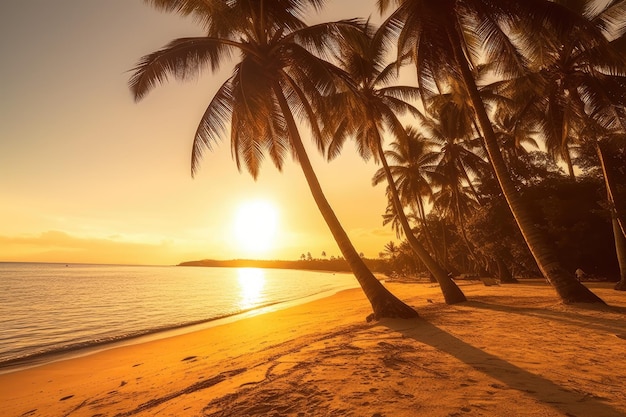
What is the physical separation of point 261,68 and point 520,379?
32.4 feet

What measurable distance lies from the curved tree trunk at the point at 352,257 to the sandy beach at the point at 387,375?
1.74ft

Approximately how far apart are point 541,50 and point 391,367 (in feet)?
39.6

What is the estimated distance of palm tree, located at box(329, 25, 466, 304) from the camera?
11.6 metres

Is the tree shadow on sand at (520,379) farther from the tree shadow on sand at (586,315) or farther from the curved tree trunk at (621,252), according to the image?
the curved tree trunk at (621,252)

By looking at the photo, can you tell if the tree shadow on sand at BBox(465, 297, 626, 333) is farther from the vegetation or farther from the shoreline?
the shoreline

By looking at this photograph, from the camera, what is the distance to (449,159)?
2486 centimetres

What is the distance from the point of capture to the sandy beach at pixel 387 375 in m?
3.50

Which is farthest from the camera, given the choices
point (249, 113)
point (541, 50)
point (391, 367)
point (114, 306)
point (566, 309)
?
point (114, 306)

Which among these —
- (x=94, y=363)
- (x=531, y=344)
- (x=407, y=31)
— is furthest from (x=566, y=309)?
(x=94, y=363)

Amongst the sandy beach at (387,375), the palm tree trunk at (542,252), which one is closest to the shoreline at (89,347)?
the sandy beach at (387,375)

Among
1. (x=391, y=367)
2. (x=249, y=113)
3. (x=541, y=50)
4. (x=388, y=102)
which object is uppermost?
(x=388, y=102)

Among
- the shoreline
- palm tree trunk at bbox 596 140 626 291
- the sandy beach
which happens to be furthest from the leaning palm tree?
palm tree trunk at bbox 596 140 626 291

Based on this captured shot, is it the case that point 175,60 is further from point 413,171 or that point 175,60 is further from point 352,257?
point 413,171

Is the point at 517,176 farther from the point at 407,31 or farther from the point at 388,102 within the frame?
the point at 407,31
